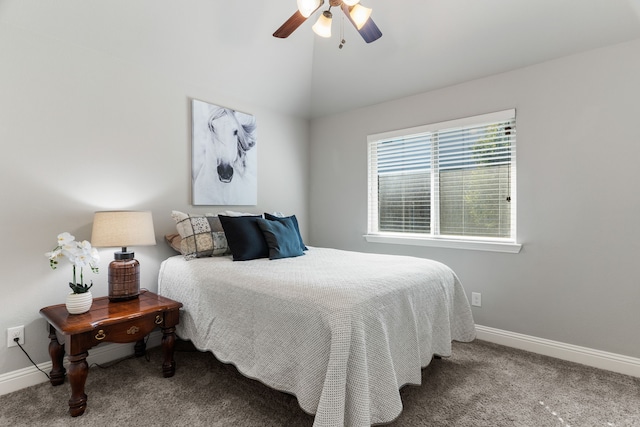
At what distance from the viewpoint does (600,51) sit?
95.6 inches

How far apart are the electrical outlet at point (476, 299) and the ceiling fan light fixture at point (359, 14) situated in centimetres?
240

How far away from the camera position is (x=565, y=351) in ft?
8.38

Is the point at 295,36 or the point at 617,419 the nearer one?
the point at 617,419

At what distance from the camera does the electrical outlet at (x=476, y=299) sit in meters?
2.98

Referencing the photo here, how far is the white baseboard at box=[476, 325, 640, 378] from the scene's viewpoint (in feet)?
7.64

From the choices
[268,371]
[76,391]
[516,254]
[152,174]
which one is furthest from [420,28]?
[76,391]

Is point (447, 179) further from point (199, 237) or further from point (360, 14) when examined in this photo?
point (199, 237)

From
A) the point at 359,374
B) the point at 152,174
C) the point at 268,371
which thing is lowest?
the point at 268,371

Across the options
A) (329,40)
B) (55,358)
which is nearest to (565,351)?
(329,40)

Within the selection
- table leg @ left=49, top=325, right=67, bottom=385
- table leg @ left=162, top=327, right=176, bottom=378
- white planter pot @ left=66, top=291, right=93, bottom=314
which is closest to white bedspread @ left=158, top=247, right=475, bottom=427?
table leg @ left=162, top=327, right=176, bottom=378

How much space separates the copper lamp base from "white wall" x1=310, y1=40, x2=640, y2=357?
2619mm

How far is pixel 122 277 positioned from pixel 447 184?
9.37 ft

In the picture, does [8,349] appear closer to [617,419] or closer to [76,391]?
[76,391]

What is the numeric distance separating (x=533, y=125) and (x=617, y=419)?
2040 mm
